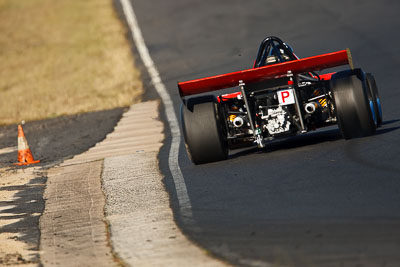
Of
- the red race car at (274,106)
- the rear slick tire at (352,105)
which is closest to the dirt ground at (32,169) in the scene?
the red race car at (274,106)

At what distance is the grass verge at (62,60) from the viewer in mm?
21766

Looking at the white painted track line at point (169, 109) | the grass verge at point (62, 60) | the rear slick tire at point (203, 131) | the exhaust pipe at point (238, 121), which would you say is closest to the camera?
the white painted track line at point (169, 109)

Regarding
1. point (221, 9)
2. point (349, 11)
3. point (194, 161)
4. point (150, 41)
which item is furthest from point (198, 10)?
point (194, 161)

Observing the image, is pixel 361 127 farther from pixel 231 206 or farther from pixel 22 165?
pixel 22 165

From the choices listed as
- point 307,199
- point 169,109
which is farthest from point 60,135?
point 307,199

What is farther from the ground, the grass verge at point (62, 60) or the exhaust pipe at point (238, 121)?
the grass verge at point (62, 60)

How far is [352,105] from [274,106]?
3.48ft

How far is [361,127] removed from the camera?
9.88m

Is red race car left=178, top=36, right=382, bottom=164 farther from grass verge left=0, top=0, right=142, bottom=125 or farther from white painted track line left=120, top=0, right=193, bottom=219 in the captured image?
grass verge left=0, top=0, right=142, bottom=125

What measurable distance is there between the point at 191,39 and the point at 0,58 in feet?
26.2

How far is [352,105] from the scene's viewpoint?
9.73 m

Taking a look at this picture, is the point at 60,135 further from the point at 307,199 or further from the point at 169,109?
the point at 307,199

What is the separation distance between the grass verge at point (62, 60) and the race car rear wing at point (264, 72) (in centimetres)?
1029

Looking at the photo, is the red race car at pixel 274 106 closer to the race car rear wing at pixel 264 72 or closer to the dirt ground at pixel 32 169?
the race car rear wing at pixel 264 72
